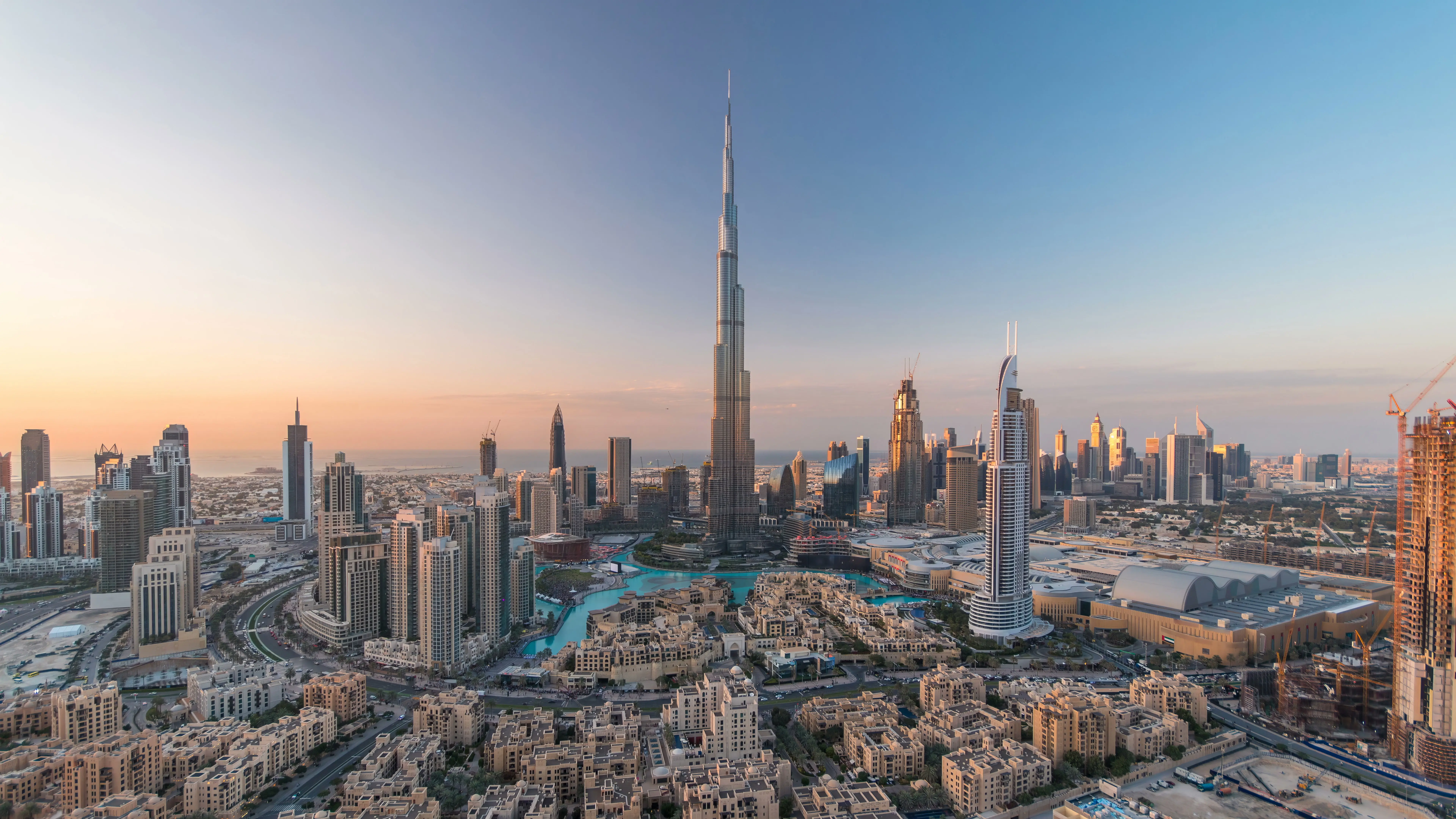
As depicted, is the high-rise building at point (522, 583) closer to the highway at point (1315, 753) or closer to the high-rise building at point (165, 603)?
the high-rise building at point (165, 603)

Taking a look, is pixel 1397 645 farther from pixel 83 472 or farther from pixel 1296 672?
pixel 83 472

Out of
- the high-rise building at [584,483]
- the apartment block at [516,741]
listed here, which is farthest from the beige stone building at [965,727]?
the high-rise building at [584,483]

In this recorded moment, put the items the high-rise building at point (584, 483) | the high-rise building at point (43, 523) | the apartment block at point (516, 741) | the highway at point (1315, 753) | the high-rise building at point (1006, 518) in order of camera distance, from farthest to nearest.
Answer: the high-rise building at point (584, 483), the high-rise building at point (43, 523), the high-rise building at point (1006, 518), the apartment block at point (516, 741), the highway at point (1315, 753)

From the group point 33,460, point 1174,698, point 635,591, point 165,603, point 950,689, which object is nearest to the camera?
point 1174,698

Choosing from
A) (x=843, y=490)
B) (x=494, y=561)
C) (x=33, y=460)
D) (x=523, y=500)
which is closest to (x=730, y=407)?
(x=843, y=490)

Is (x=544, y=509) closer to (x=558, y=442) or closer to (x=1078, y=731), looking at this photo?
(x=558, y=442)

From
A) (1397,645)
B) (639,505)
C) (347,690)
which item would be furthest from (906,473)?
(347,690)
